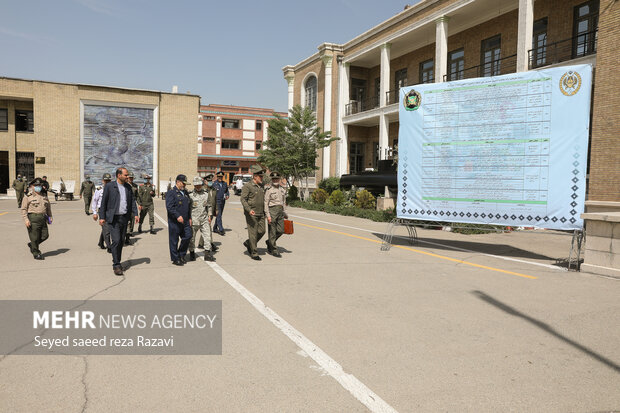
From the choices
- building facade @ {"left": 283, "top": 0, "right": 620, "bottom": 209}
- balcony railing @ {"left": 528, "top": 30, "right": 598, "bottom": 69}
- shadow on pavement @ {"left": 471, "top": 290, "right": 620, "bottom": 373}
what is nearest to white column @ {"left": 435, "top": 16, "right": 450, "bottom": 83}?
building facade @ {"left": 283, "top": 0, "right": 620, "bottom": 209}

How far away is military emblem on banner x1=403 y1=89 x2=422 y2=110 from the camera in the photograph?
35.6 feet

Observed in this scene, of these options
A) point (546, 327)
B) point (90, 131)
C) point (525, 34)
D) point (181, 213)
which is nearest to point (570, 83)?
point (546, 327)

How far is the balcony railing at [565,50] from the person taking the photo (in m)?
17.5

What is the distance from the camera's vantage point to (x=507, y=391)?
3.43 m

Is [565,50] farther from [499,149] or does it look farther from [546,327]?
[546,327]

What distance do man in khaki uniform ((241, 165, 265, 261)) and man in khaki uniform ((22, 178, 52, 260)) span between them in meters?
4.22

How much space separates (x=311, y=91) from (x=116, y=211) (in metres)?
30.3

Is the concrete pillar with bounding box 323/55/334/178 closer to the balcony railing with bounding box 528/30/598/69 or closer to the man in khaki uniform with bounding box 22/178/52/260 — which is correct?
the balcony railing with bounding box 528/30/598/69

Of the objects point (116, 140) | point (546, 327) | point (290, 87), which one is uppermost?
point (290, 87)

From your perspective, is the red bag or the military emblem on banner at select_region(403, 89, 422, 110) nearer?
the red bag

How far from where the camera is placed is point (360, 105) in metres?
32.6

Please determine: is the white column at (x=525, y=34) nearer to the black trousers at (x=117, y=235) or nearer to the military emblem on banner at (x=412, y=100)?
the military emblem on banner at (x=412, y=100)

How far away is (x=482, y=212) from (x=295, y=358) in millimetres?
7301

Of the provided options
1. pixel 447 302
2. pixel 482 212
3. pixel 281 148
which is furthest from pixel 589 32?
pixel 281 148
